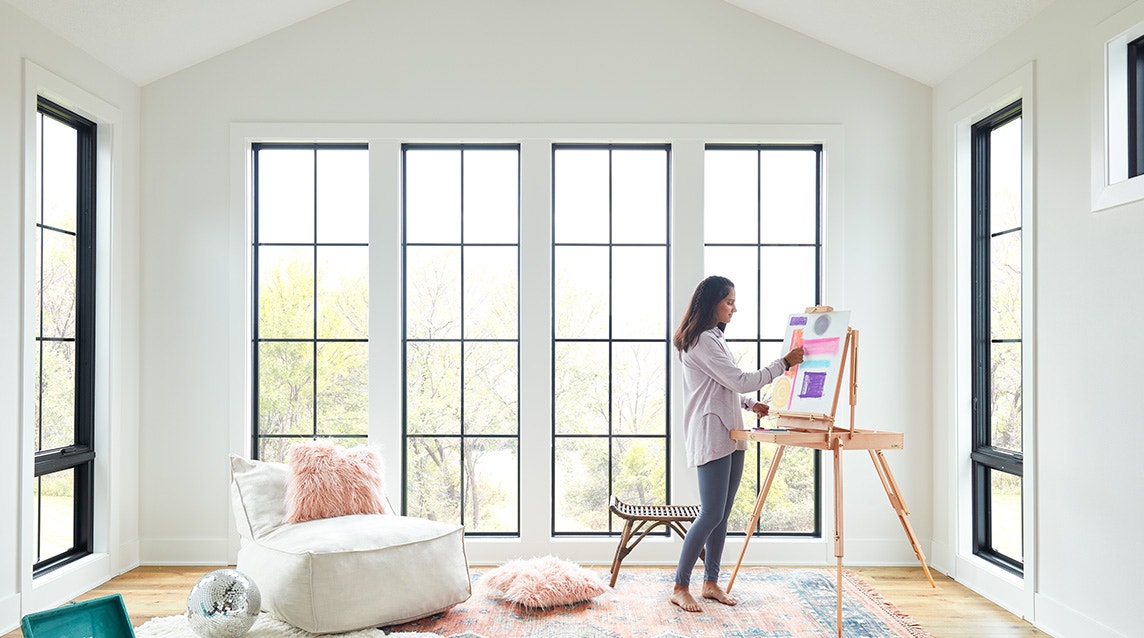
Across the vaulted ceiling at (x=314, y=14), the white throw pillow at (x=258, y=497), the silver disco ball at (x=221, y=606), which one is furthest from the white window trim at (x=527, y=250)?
the silver disco ball at (x=221, y=606)

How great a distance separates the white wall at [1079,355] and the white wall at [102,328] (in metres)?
4.58

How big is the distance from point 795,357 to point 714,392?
41cm

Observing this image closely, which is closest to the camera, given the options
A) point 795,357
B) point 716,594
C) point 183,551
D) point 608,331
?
point 795,357

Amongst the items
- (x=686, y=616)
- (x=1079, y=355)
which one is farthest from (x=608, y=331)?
(x=1079, y=355)

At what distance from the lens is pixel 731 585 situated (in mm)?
4012

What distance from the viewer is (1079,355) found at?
344 centimetres

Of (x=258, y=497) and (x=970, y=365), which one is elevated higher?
(x=970, y=365)

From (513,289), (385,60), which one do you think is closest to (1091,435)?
(513,289)

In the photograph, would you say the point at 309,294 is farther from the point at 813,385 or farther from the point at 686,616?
the point at 813,385

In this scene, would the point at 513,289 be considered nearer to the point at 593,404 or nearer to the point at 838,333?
the point at 593,404

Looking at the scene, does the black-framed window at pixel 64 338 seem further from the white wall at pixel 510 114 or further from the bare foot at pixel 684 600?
the bare foot at pixel 684 600

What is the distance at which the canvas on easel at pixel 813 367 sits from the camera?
369 cm

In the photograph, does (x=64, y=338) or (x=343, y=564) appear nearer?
(x=343, y=564)

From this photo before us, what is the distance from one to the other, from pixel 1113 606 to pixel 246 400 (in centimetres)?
434
